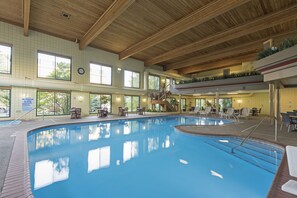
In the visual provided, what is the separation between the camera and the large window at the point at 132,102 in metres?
14.8

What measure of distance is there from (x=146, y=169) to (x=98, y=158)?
1389 mm

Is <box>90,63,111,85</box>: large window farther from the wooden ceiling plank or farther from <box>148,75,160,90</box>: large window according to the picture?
the wooden ceiling plank

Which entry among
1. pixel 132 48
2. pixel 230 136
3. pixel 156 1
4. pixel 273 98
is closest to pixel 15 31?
pixel 132 48

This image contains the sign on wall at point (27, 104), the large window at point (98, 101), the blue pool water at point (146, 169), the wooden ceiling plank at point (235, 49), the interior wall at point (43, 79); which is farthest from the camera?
the large window at point (98, 101)

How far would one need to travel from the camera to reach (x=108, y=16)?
713 centimetres

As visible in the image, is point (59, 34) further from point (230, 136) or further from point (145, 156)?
point (230, 136)

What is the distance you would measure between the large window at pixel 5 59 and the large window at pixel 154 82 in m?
11.7

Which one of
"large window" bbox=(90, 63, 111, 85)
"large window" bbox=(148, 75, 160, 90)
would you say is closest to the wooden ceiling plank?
"large window" bbox=(148, 75, 160, 90)

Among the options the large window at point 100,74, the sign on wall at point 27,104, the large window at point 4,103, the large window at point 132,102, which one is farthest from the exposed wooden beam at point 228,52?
the large window at point 4,103

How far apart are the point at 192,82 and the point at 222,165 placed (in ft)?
37.6

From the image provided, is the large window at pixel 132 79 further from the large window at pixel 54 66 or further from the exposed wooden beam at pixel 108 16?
the exposed wooden beam at pixel 108 16

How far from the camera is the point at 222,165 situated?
3.68 m

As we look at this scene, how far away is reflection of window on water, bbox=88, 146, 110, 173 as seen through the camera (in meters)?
3.53

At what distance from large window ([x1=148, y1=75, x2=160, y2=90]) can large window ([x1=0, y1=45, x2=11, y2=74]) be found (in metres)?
11.7
